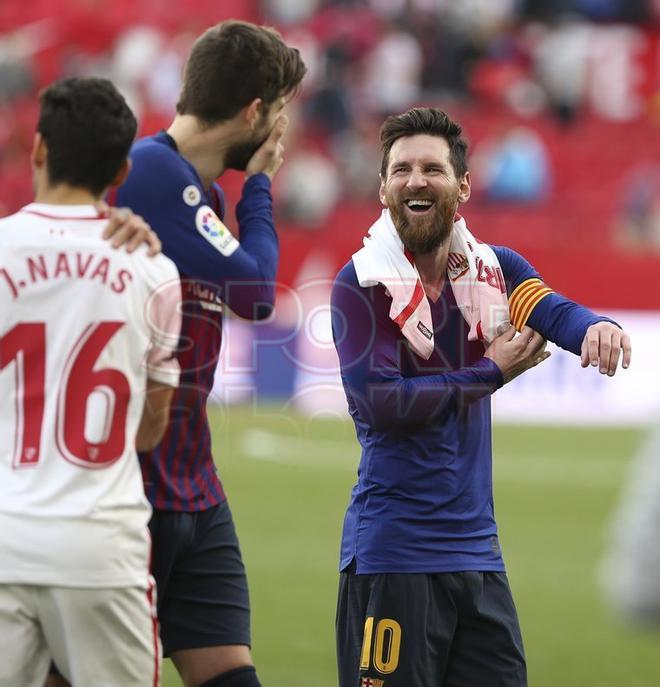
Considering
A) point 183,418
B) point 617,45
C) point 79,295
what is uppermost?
point 617,45

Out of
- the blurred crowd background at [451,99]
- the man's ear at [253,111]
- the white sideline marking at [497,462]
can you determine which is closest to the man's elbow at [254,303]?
the man's ear at [253,111]

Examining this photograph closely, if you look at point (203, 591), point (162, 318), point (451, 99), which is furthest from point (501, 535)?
point (451, 99)

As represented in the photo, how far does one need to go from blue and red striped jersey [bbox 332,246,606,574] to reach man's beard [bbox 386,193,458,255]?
177 mm

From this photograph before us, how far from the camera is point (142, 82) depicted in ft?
67.3

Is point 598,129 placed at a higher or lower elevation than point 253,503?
higher

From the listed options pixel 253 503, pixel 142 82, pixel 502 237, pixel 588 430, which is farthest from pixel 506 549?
pixel 142 82

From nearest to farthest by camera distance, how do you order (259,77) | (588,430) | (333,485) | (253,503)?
(259,77), (253,503), (333,485), (588,430)

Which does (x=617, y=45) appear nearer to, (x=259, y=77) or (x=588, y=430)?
(x=588, y=430)

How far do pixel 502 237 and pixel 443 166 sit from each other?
534 inches

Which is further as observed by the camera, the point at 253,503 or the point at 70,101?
the point at 253,503

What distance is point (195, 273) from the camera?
13.1 ft

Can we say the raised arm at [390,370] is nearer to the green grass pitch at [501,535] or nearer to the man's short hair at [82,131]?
the man's short hair at [82,131]

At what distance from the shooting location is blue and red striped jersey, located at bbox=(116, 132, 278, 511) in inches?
155

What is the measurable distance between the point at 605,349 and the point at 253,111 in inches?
45.6
